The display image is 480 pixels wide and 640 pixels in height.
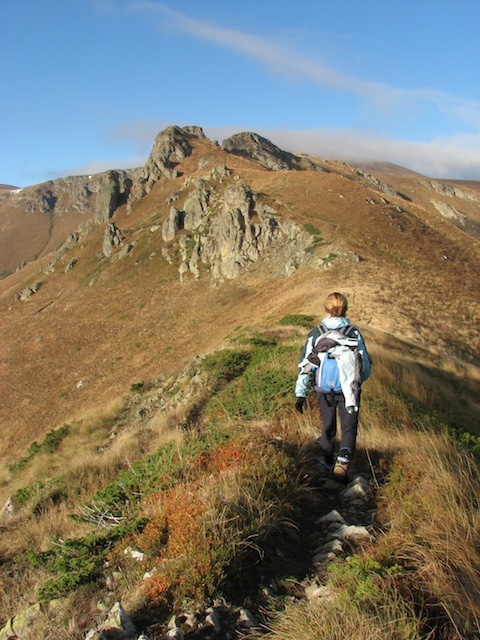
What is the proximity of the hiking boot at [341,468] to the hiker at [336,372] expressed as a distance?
5 centimetres

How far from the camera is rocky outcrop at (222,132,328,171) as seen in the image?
260ft

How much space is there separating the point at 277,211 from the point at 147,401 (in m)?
27.9

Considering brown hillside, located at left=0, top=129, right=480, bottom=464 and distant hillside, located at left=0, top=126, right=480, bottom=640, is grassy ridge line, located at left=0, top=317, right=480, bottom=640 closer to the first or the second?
distant hillside, located at left=0, top=126, right=480, bottom=640

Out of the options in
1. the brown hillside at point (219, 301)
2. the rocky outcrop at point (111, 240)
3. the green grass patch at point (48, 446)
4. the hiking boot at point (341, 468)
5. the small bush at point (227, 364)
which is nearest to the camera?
the hiking boot at point (341, 468)

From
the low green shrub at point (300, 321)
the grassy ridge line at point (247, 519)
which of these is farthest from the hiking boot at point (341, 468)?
the low green shrub at point (300, 321)

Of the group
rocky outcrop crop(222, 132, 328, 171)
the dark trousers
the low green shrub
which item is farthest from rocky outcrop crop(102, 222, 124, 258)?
the dark trousers

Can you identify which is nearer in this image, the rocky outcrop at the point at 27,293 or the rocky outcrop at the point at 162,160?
the rocky outcrop at the point at 27,293

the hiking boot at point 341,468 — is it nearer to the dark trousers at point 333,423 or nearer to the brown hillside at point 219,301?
the dark trousers at point 333,423

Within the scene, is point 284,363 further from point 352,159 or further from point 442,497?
point 352,159

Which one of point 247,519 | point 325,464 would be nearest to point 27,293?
point 325,464

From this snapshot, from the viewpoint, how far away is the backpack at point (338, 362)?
222 inches

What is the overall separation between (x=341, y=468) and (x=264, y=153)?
276ft

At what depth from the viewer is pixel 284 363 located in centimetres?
1045

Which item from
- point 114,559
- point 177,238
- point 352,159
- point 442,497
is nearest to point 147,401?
point 114,559
